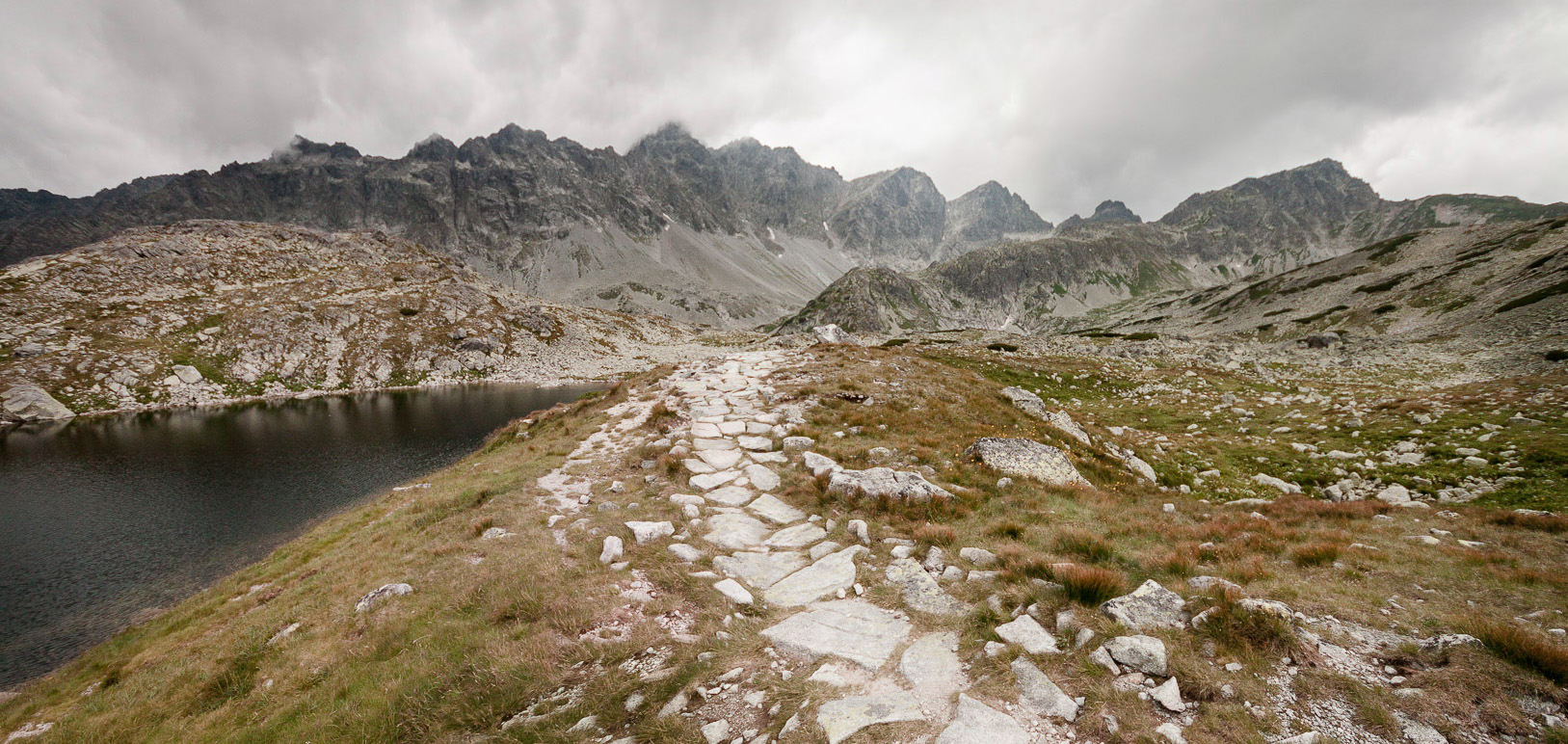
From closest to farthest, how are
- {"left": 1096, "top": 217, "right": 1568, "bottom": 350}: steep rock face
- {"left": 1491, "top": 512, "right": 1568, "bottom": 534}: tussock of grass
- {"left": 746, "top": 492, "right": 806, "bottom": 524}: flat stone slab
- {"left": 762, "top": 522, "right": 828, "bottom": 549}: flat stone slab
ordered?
{"left": 1491, "top": 512, "right": 1568, "bottom": 534}: tussock of grass < {"left": 762, "top": 522, "right": 828, "bottom": 549}: flat stone slab < {"left": 746, "top": 492, "right": 806, "bottom": 524}: flat stone slab < {"left": 1096, "top": 217, "right": 1568, "bottom": 350}: steep rock face

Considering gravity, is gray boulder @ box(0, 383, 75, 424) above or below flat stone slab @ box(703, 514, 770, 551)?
above

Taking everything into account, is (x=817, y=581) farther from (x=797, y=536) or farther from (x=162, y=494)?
(x=162, y=494)

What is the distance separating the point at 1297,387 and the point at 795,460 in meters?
34.2

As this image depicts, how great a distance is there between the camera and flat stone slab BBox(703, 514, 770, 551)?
36.7 ft

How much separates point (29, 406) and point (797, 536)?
4272 inches

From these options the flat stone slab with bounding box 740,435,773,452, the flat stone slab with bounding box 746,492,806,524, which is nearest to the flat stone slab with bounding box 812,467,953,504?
the flat stone slab with bounding box 746,492,806,524

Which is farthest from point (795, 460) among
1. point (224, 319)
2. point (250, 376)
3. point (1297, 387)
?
point (224, 319)

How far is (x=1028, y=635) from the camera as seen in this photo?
6.55 meters

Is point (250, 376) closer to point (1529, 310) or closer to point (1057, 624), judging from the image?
point (1057, 624)

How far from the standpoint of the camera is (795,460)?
52.5ft

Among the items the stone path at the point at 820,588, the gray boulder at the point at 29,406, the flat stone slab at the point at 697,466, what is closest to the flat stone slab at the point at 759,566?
the stone path at the point at 820,588

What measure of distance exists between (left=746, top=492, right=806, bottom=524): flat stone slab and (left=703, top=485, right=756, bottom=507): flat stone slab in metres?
0.35

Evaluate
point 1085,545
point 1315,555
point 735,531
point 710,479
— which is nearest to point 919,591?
point 1085,545

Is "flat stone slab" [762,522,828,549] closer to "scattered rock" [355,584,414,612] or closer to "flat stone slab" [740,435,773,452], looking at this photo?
"flat stone slab" [740,435,773,452]
